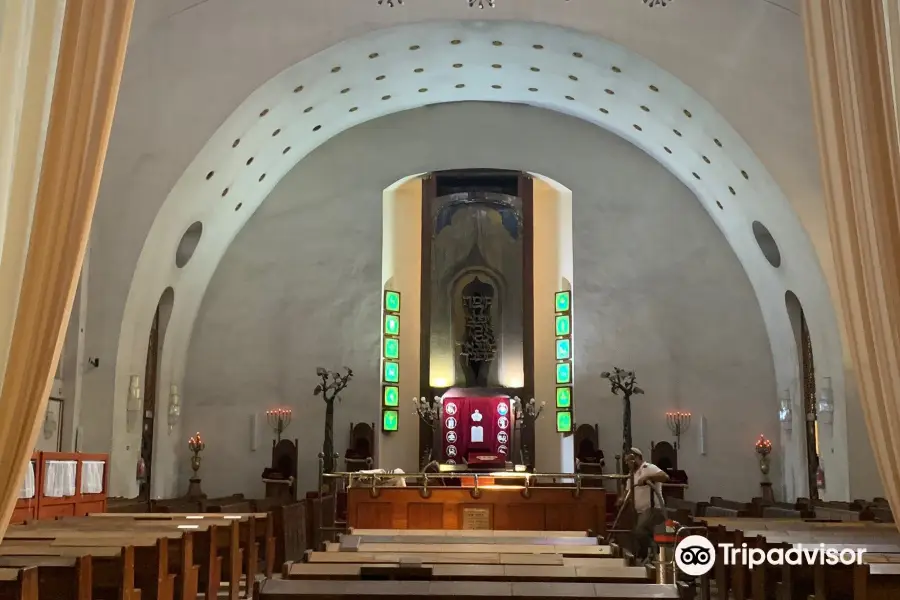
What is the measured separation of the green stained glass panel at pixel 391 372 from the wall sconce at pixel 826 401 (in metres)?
7.78

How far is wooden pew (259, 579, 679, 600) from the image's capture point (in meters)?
4.52

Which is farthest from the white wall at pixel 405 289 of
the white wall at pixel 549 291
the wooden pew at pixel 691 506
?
the wooden pew at pixel 691 506

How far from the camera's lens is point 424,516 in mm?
11188

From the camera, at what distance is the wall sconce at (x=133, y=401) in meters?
14.5

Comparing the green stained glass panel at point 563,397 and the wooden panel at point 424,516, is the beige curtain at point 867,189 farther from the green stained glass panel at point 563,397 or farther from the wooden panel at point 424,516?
the green stained glass panel at point 563,397

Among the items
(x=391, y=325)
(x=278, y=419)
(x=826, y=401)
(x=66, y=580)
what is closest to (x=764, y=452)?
(x=826, y=401)

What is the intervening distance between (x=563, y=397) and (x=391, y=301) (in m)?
3.83

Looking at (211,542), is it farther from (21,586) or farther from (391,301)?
(391,301)

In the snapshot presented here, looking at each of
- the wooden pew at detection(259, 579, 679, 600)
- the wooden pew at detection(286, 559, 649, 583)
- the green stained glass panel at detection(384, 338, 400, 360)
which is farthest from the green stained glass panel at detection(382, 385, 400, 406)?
the wooden pew at detection(259, 579, 679, 600)

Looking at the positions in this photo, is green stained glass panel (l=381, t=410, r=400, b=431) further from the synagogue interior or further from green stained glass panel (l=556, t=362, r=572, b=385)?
green stained glass panel (l=556, t=362, r=572, b=385)

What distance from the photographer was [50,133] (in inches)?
173

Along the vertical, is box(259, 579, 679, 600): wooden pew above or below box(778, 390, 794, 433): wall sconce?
below

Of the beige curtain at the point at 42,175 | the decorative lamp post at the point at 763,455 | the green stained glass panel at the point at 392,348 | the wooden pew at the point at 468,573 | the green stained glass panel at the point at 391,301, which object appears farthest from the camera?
the green stained glass panel at the point at 391,301

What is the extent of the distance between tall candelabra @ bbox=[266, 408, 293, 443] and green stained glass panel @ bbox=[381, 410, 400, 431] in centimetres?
174
